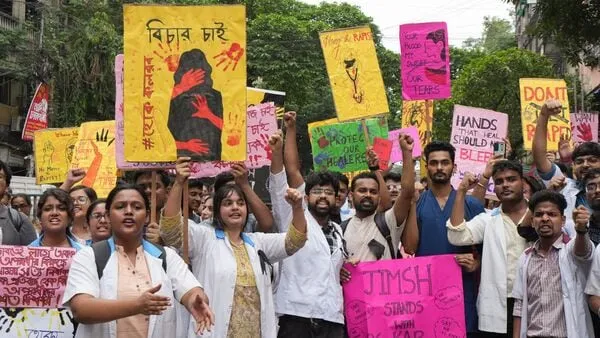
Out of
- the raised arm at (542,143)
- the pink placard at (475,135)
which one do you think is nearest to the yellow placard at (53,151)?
the pink placard at (475,135)

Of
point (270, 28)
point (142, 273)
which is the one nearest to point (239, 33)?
point (142, 273)

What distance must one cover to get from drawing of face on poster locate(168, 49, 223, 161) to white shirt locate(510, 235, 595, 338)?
225cm

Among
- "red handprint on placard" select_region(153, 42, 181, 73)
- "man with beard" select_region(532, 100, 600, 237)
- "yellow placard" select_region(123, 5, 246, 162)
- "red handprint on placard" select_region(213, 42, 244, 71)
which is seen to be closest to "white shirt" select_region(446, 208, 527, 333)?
"man with beard" select_region(532, 100, 600, 237)

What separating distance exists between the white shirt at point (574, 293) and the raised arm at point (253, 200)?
1.74 m

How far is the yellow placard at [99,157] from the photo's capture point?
936cm

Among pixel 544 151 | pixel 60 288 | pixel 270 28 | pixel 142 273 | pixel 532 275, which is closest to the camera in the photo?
pixel 142 273

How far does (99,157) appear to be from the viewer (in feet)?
30.7

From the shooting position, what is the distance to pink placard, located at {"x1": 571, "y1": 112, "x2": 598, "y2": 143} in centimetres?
1214

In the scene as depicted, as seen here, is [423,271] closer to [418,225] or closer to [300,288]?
[418,225]

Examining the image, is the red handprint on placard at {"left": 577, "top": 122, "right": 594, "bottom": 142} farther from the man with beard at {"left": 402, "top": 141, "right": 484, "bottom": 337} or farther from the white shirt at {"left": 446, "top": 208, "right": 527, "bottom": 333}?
the white shirt at {"left": 446, "top": 208, "right": 527, "bottom": 333}

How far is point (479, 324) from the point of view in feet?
19.4

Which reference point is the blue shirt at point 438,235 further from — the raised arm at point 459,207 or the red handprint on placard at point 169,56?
the red handprint on placard at point 169,56

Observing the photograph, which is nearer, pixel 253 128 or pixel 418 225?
pixel 418 225

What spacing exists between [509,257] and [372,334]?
1.09 metres
